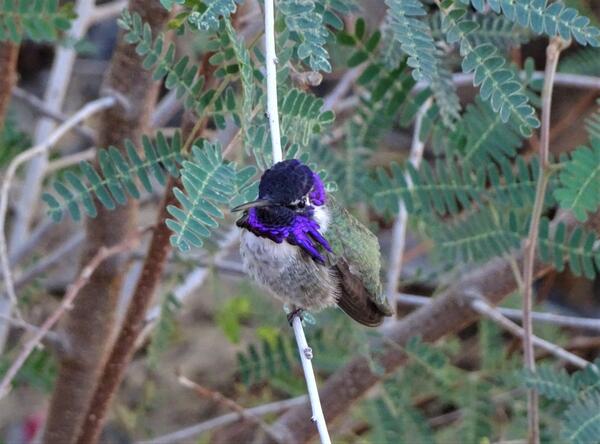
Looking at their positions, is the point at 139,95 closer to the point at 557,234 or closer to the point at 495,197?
the point at 495,197

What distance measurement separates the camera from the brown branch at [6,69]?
2.63 meters

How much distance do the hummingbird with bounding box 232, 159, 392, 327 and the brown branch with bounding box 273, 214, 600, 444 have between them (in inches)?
26.0

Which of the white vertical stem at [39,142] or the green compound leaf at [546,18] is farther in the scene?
the white vertical stem at [39,142]

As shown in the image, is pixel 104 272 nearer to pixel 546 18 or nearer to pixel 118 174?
pixel 118 174

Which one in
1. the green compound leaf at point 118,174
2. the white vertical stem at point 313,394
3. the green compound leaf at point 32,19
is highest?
the green compound leaf at point 32,19

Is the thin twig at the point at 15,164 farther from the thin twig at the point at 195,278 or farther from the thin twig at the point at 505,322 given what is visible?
the thin twig at the point at 505,322

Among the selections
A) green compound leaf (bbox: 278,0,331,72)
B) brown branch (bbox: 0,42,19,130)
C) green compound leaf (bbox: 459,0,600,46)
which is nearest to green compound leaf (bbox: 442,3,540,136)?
green compound leaf (bbox: 459,0,600,46)

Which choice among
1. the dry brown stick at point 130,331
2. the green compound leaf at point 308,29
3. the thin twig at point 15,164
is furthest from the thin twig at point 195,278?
the green compound leaf at point 308,29

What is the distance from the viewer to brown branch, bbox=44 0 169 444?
235 cm

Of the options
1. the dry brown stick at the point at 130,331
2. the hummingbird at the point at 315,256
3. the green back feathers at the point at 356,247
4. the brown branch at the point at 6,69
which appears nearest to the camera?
the hummingbird at the point at 315,256

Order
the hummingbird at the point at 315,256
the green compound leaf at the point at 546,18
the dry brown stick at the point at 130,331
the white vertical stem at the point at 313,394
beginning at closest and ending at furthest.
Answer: the white vertical stem at the point at 313,394 < the green compound leaf at the point at 546,18 < the hummingbird at the point at 315,256 < the dry brown stick at the point at 130,331

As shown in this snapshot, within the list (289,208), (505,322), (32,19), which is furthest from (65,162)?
(289,208)

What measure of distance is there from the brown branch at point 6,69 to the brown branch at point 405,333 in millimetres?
1255

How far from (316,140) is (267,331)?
1066mm
